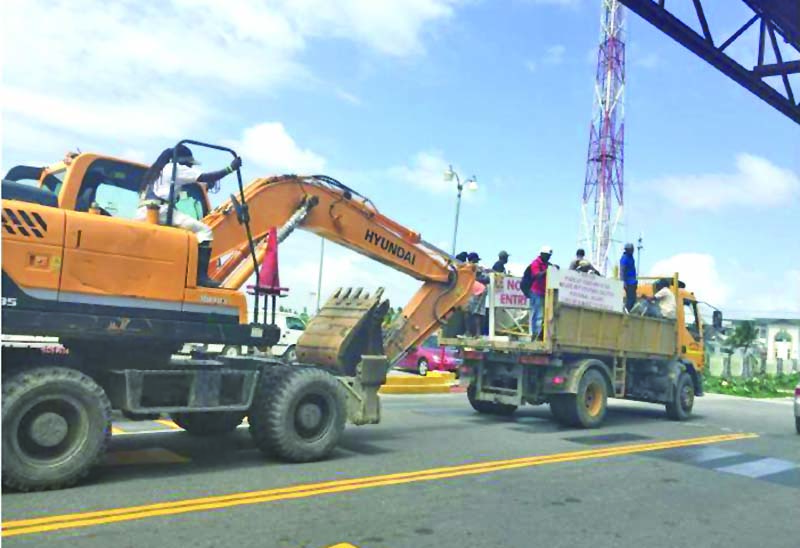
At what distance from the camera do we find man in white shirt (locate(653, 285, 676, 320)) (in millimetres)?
14234

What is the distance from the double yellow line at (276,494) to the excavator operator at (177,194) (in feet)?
7.33

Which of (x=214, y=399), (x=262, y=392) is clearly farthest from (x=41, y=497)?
(x=262, y=392)

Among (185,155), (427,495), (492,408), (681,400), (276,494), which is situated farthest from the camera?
(681,400)

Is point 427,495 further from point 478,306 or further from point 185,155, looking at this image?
point 478,306

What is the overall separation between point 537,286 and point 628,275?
2.44 m

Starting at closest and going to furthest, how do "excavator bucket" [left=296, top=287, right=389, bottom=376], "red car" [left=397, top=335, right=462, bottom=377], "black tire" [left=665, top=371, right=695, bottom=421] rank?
"excavator bucket" [left=296, top=287, right=389, bottom=376], "black tire" [left=665, top=371, right=695, bottom=421], "red car" [left=397, top=335, right=462, bottom=377]

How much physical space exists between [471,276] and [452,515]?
5.98 m

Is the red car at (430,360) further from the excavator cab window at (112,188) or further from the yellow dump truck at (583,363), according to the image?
→ the excavator cab window at (112,188)

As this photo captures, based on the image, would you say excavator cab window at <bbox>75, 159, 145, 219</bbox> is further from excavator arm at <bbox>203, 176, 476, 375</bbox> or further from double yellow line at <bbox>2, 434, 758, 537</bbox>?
double yellow line at <bbox>2, 434, 758, 537</bbox>

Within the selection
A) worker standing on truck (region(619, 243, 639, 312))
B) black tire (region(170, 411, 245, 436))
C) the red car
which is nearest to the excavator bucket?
black tire (region(170, 411, 245, 436))

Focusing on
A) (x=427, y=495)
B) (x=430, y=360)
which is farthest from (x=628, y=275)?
(x=430, y=360)

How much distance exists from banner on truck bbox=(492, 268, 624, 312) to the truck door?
2262 millimetres

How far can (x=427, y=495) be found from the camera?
6.75m

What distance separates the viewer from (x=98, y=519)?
547cm
